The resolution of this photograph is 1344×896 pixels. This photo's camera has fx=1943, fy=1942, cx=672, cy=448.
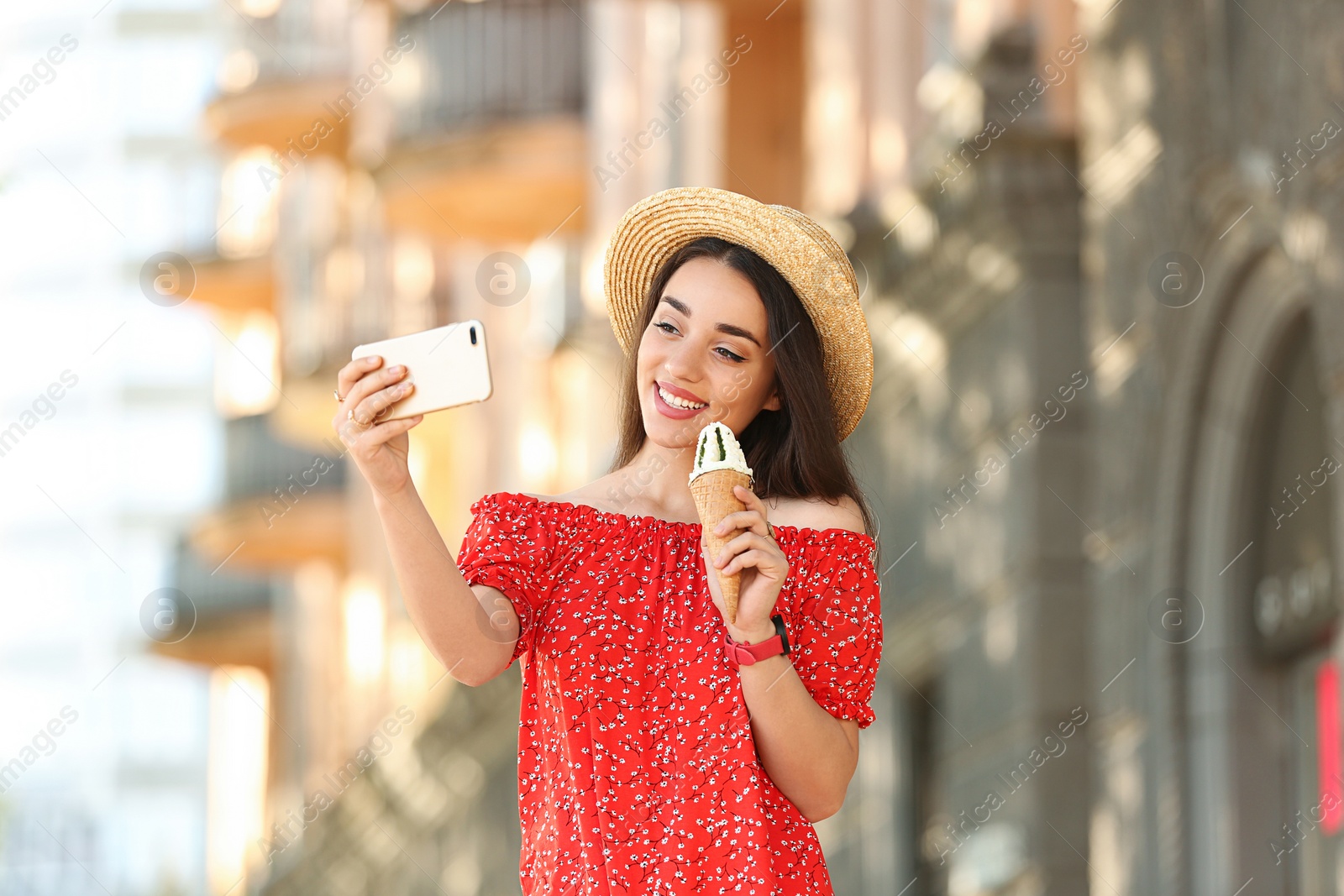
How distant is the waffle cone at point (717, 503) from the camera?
2.80 m

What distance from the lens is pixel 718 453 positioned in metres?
2.82

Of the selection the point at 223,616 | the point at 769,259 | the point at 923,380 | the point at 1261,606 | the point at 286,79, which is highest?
the point at 286,79

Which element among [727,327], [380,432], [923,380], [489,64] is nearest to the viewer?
[380,432]

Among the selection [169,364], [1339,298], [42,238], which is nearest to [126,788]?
[169,364]

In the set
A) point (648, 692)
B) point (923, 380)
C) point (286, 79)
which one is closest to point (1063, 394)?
point (923, 380)

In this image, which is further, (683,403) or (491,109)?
(491,109)

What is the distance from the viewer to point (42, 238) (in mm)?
50688

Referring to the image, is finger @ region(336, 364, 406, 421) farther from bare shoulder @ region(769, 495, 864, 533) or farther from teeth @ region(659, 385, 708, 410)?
bare shoulder @ region(769, 495, 864, 533)

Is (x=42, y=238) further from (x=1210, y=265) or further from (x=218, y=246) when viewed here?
(x=1210, y=265)

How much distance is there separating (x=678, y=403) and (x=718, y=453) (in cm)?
28

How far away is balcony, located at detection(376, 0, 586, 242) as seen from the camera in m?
15.0

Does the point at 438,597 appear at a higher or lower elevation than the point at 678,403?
lower

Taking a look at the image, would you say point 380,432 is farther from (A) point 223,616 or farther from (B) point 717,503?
(A) point 223,616

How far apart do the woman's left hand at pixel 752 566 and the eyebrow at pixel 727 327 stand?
39 cm
